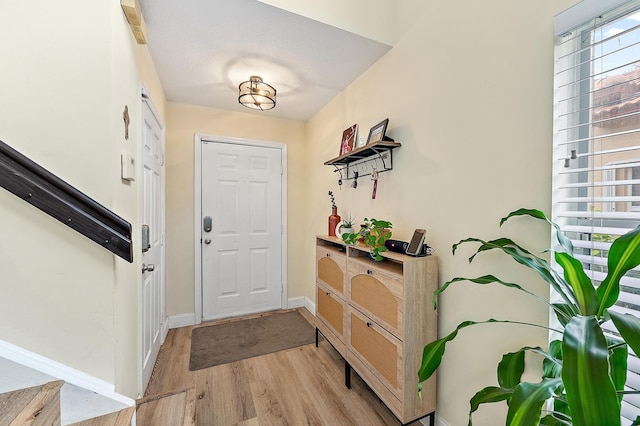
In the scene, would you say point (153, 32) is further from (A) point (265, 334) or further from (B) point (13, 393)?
(A) point (265, 334)

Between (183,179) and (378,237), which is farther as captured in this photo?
(183,179)

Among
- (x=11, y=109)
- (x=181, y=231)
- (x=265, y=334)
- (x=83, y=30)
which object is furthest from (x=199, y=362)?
(x=83, y=30)

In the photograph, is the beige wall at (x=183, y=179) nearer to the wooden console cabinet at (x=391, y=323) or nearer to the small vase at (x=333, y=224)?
the small vase at (x=333, y=224)

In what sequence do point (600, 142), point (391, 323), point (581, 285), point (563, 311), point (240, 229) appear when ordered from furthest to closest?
point (240, 229)
point (391, 323)
point (600, 142)
point (563, 311)
point (581, 285)

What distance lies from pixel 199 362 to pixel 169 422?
1.02 meters

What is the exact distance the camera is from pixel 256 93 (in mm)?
2189

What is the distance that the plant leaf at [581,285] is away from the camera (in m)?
0.69

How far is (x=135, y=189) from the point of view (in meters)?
1.55

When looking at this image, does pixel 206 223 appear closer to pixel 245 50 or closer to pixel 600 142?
pixel 245 50

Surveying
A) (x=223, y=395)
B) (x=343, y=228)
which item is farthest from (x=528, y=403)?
(x=223, y=395)

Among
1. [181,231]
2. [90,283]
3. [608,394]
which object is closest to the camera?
[608,394]

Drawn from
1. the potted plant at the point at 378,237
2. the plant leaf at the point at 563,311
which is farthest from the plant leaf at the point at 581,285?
the potted plant at the point at 378,237

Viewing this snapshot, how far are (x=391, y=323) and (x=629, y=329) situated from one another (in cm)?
104

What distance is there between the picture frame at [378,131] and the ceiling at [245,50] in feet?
1.76
